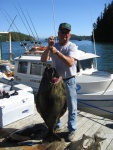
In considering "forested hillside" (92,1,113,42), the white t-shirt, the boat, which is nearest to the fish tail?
the white t-shirt

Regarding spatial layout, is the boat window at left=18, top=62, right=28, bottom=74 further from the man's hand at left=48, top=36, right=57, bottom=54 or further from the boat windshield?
the man's hand at left=48, top=36, right=57, bottom=54

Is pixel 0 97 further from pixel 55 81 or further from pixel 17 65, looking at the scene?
pixel 17 65

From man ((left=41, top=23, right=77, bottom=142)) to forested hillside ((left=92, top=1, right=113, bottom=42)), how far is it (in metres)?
81.4

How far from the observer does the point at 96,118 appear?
5.55 meters

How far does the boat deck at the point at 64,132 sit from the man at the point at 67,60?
268 millimetres

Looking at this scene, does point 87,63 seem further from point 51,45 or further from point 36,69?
point 51,45

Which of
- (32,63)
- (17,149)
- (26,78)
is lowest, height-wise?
(17,149)

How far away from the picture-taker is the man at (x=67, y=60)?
370 centimetres

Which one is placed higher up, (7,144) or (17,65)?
(17,65)

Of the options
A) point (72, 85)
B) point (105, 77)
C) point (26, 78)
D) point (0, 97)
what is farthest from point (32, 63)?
point (72, 85)

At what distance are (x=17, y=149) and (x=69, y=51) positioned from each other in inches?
68.7

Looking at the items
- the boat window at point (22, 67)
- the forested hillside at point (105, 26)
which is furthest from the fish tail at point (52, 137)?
the forested hillside at point (105, 26)

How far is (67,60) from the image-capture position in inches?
143

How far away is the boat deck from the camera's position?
4016 mm
